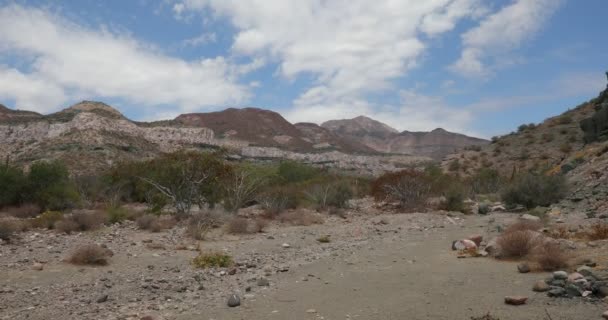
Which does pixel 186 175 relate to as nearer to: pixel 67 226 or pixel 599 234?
pixel 67 226

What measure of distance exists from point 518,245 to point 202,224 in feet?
42.7

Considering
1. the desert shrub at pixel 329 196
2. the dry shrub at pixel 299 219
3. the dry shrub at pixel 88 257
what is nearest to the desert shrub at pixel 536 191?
the desert shrub at pixel 329 196

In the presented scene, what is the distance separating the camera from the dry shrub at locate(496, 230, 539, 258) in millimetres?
10953

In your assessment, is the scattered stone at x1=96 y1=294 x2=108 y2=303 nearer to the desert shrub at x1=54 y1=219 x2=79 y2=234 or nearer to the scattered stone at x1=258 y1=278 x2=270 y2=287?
the scattered stone at x1=258 y1=278 x2=270 y2=287

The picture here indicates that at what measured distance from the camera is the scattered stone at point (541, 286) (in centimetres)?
791

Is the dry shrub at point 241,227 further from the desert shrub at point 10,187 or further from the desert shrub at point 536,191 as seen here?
the desert shrub at point 10,187

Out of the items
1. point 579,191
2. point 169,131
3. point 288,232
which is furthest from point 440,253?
point 169,131

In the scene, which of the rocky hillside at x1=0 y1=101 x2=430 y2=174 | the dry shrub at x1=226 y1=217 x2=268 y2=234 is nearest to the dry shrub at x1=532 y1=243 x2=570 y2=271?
the dry shrub at x1=226 y1=217 x2=268 y2=234

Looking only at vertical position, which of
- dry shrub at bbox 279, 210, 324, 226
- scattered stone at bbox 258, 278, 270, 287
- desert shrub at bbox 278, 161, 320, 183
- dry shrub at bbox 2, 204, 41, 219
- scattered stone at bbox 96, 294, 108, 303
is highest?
desert shrub at bbox 278, 161, 320, 183

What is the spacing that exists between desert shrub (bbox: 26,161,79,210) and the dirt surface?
44.6ft

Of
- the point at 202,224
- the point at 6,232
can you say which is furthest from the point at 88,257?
the point at 202,224

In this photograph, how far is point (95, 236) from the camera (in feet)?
58.4

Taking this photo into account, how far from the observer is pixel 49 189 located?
2997 centimetres

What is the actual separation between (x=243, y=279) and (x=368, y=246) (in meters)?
5.95
